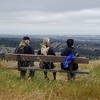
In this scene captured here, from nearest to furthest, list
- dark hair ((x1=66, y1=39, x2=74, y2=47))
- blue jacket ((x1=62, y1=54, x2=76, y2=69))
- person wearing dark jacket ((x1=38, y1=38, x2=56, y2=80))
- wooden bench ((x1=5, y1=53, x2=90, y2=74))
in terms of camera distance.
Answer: wooden bench ((x1=5, y1=53, x2=90, y2=74)) → blue jacket ((x1=62, y1=54, x2=76, y2=69)) → dark hair ((x1=66, y1=39, x2=74, y2=47)) → person wearing dark jacket ((x1=38, y1=38, x2=56, y2=80))

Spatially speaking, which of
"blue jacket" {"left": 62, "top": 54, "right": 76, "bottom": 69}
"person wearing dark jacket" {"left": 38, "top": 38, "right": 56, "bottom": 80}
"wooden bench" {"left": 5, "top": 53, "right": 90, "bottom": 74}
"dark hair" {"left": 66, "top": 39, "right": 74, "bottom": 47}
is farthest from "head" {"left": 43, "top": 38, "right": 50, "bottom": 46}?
"blue jacket" {"left": 62, "top": 54, "right": 76, "bottom": 69}

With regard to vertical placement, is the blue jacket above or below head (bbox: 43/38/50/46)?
below

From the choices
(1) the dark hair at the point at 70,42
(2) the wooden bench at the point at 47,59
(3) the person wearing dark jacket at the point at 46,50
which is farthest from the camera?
(3) the person wearing dark jacket at the point at 46,50

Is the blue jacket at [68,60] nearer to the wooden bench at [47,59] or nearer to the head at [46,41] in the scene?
the wooden bench at [47,59]

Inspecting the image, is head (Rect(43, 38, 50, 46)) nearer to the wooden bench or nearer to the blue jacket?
the wooden bench

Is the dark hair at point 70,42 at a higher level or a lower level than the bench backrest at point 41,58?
higher

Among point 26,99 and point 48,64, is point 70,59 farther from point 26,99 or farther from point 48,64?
point 26,99

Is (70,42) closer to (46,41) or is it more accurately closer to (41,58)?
(46,41)

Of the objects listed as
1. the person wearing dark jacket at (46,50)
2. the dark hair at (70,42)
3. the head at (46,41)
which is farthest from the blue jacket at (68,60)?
the head at (46,41)

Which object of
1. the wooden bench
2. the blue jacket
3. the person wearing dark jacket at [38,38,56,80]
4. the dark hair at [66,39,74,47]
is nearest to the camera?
the wooden bench

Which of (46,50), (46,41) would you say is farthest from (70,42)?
(46,50)

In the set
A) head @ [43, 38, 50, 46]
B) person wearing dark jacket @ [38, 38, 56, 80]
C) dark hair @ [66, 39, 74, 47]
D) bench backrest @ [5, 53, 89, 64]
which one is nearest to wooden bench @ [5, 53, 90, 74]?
bench backrest @ [5, 53, 89, 64]

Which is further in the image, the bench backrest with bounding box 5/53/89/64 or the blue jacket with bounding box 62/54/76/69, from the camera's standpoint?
the blue jacket with bounding box 62/54/76/69

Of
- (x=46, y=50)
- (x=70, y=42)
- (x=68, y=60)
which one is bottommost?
(x=68, y=60)
